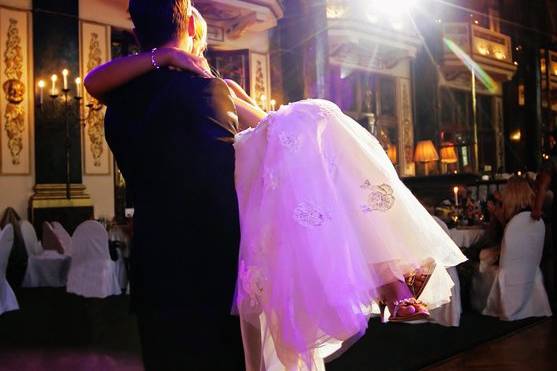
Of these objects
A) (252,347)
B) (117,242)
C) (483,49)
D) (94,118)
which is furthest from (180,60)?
(483,49)

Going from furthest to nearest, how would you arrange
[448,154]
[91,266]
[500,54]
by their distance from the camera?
[500,54] < [448,154] < [91,266]

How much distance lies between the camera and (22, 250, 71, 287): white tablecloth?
6.37 meters

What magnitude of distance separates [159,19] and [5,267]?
4.54 meters

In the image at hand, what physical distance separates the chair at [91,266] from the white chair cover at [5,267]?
602 mm

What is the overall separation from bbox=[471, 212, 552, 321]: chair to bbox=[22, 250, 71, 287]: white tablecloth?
14.7ft

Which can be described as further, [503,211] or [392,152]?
[392,152]

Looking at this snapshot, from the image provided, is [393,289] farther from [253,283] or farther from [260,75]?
[260,75]

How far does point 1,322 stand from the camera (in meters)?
4.78

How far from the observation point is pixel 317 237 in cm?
105

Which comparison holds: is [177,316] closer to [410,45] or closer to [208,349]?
[208,349]

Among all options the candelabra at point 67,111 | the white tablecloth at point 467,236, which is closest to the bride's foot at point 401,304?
the white tablecloth at point 467,236

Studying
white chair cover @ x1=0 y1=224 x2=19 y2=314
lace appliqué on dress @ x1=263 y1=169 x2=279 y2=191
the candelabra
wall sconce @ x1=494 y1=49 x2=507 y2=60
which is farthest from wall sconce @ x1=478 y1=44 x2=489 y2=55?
lace appliqué on dress @ x1=263 y1=169 x2=279 y2=191

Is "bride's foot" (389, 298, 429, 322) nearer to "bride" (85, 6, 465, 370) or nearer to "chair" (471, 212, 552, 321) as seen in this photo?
"bride" (85, 6, 465, 370)

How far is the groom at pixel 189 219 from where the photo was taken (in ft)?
3.68
